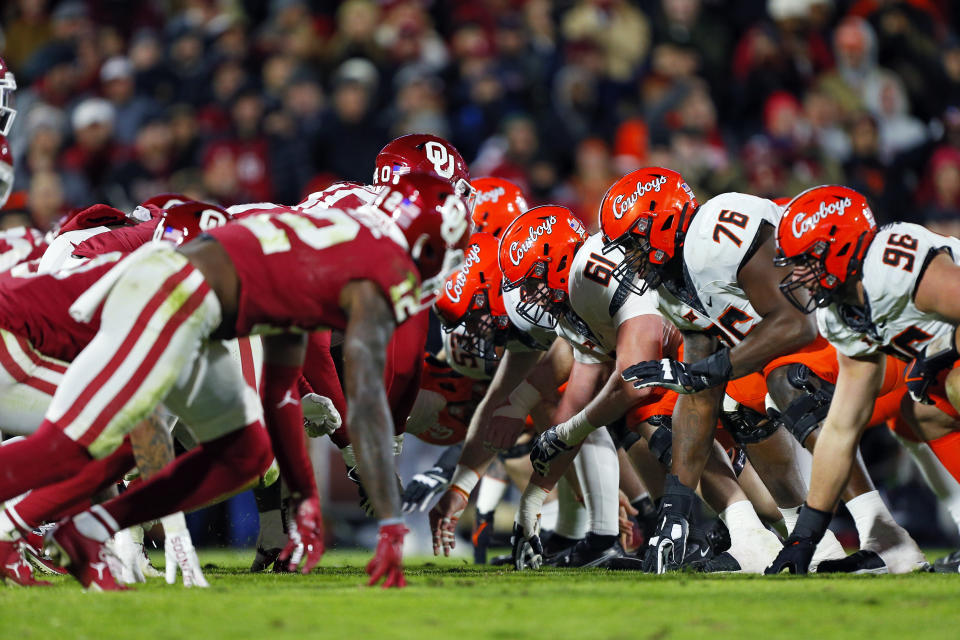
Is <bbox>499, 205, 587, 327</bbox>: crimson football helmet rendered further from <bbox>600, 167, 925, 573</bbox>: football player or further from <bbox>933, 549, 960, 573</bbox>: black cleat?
<bbox>933, 549, 960, 573</bbox>: black cleat

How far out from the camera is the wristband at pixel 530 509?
7.48 meters

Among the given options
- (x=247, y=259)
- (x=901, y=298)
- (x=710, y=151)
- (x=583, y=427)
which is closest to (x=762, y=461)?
(x=583, y=427)

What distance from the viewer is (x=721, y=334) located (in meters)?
7.12

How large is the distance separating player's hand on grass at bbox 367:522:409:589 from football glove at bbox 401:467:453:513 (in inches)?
111

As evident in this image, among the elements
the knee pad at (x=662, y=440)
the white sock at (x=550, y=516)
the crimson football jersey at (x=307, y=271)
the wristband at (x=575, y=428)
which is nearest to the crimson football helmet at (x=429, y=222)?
the crimson football jersey at (x=307, y=271)

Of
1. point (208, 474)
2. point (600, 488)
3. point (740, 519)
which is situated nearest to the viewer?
point (208, 474)

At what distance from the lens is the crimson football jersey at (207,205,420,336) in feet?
16.9

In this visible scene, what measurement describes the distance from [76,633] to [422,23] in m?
12.4

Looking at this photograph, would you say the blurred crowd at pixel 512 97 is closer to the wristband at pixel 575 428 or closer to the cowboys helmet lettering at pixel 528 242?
the cowboys helmet lettering at pixel 528 242

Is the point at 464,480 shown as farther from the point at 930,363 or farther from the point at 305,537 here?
the point at 930,363

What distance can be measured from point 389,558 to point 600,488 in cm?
314

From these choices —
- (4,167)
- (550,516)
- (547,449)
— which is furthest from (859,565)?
(4,167)

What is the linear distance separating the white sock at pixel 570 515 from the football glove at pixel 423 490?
820 mm

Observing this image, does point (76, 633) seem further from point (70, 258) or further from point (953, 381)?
point (953, 381)
